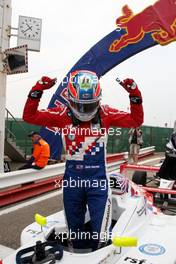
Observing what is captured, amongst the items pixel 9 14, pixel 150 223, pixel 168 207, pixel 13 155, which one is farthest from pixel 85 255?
pixel 13 155

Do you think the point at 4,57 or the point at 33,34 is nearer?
the point at 4,57

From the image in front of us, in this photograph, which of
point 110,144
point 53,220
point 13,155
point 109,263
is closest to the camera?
point 109,263

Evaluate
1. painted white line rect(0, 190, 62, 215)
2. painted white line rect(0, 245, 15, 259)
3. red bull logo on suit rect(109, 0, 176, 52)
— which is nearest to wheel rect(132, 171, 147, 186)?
painted white line rect(0, 190, 62, 215)

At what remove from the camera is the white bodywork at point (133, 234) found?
2.80 m

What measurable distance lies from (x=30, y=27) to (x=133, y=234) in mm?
6983

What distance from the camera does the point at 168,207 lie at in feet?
19.6

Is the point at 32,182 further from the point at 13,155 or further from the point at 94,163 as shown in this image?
the point at 13,155

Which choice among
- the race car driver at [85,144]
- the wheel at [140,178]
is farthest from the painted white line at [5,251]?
the wheel at [140,178]

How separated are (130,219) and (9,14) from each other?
6786mm

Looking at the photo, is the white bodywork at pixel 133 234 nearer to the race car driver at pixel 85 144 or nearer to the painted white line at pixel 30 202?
the race car driver at pixel 85 144

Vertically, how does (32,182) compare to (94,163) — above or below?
below

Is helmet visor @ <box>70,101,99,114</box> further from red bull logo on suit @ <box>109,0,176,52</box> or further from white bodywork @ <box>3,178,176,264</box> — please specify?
red bull logo on suit @ <box>109,0,176,52</box>

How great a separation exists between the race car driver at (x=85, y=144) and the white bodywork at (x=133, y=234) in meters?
0.22

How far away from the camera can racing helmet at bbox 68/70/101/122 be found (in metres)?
2.96
